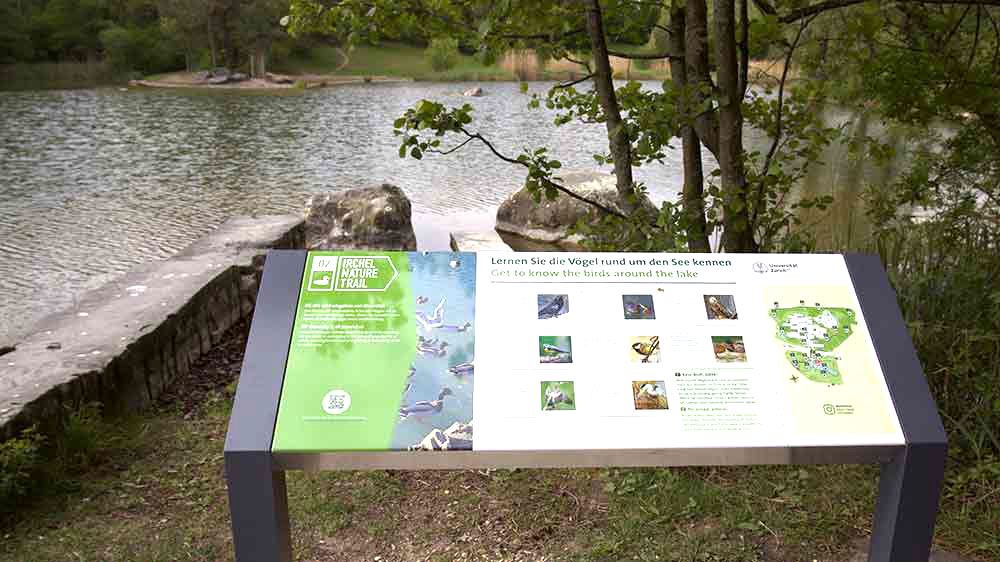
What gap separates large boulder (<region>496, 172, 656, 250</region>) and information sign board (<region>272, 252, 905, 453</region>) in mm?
6866

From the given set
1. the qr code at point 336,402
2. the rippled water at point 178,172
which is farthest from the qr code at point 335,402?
the rippled water at point 178,172

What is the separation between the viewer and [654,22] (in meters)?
3.67

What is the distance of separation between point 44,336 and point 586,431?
9.73 ft

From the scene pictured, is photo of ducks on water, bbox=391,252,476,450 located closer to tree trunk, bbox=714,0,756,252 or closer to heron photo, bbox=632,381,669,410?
heron photo, bbox=632,381,669,410

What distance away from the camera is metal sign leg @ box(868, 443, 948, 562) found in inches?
75.5

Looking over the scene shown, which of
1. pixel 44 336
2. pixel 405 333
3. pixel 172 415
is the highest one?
pixel 405 333

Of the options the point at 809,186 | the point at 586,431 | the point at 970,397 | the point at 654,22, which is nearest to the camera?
the point at 586,431

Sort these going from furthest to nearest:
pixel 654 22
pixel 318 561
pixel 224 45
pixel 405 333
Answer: pixel 224 45 → pixel 654 22 → pixel 318 561 → pixel 405 333

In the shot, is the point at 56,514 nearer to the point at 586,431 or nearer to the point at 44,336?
the point at 44,336

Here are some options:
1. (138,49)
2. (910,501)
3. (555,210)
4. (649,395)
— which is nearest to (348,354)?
(649,395)

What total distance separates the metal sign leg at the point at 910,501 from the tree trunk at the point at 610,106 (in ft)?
5.76

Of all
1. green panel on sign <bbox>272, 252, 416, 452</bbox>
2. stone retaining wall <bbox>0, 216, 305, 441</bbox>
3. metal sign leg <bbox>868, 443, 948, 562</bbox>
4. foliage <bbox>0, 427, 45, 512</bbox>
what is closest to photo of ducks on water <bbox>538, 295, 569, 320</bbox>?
green panel on sign <bbox>272, 252, 416, 452</bbox>

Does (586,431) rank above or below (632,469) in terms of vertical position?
above

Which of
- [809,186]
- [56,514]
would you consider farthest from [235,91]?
[56,514]
